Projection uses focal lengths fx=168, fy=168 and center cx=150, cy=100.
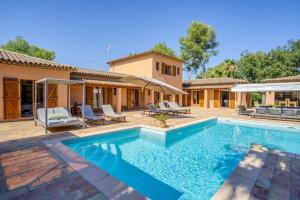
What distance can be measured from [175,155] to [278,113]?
13.7 m

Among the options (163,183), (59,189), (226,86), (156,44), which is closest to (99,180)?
(59,189)

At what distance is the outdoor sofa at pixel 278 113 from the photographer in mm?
14829

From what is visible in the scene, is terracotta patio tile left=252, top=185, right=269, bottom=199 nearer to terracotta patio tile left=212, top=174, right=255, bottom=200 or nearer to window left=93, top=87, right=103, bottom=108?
terracotta patio tile left=212, top=174, right=255, bottom=200

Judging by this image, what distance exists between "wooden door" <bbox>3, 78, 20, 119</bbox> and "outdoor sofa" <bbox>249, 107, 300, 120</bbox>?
1990 centimetres

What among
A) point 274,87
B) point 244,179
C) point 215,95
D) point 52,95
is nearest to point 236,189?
point 244,179

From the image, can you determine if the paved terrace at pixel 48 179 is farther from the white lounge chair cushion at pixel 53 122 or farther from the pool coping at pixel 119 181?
the white lounge chair cushion at pixel 53 122

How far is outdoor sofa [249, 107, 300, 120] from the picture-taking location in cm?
1483

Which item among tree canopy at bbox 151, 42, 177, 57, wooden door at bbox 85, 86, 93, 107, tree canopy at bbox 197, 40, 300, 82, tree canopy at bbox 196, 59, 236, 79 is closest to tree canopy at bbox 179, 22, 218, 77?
tree canopy at bbox 196, 59, 236, 79

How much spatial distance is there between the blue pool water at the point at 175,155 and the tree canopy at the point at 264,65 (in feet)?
80.3

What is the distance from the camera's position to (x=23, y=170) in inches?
169

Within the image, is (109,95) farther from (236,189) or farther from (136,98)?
(236,189)

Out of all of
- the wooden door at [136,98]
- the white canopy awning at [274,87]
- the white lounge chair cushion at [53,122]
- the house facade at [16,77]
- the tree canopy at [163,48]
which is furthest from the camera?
the tree canopy at [163,48]

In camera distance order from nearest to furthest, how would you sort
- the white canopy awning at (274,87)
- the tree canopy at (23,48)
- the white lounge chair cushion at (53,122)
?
the white lounge chair cushion at (53,122), the white canopy awning at (274,87), the tree canopy at (23,48)

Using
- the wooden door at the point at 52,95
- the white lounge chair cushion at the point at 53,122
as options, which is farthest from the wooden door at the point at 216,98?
the white lounge chair cushion at the point at 53,122
